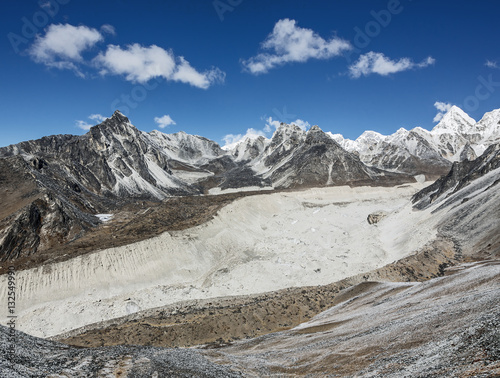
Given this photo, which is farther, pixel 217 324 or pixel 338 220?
pixel 338 220

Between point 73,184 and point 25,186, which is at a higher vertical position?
point 73,184

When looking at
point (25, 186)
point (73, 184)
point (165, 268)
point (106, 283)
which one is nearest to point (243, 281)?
point (165, 268)

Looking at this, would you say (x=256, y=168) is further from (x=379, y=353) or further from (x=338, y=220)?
(x=379, y=353)

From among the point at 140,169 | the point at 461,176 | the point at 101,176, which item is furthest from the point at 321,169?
the point at 101,176

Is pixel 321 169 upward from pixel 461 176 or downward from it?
upward

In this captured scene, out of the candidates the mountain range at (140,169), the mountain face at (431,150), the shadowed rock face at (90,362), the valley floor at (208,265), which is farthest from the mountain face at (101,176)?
the mountain face at (431,150)

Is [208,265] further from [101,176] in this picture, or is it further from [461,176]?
[101,176]

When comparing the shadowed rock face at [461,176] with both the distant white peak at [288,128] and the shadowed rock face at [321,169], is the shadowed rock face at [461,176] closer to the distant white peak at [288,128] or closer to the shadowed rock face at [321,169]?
the shadowed rock face at [321,169]

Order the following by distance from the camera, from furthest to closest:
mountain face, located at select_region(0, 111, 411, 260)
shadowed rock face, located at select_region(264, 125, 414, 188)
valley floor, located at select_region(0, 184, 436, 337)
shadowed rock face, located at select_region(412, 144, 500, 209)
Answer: shadowed rock face, located at select_region(264, 125, 414, 188), shadowed rock face, located at select_region(412, 144, 500, 209), mountain face, located at select_region(0, 111, 411, 260), valley floor, located at select_region(0, 184, 436, 337)

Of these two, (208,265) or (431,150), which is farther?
(431,150)

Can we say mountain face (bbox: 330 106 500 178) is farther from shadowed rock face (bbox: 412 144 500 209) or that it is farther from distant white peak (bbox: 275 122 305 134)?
shadowed rock face (bbox: 412 144 500 209)

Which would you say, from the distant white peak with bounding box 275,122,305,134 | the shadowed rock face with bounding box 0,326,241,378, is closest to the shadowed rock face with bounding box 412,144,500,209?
the shadowed rock face with bounding box 0,326,241,378
